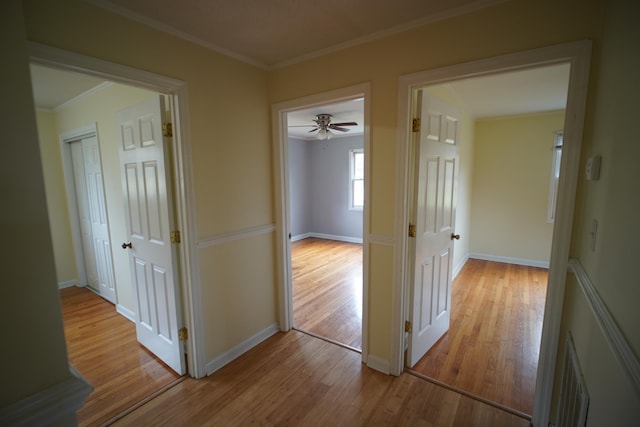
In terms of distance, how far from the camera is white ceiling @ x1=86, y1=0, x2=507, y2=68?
155 centimetres

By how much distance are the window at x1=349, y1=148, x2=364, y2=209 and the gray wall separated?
98mm

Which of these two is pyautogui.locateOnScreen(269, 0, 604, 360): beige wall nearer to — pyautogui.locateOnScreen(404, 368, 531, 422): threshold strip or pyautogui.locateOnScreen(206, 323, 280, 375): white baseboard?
pyautogui.locateOnScreen(404, 368, 531, 422): threshold strip

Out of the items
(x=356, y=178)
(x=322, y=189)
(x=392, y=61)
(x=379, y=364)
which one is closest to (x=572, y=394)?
(x=379, y=364)

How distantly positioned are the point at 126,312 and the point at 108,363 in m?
0.89

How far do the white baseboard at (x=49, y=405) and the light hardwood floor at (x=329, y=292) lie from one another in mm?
2138

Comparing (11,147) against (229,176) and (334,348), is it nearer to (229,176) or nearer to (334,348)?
(229,176)

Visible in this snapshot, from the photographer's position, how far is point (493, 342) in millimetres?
2600

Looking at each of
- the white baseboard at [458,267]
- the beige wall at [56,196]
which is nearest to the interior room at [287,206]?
the beige wall at [56,196]

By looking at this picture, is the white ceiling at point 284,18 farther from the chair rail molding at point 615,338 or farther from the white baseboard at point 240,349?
the white baseboard at point 240,349

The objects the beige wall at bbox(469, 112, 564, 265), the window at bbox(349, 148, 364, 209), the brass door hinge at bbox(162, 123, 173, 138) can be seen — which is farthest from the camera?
the window at bbox(349, 148, 364, 209)

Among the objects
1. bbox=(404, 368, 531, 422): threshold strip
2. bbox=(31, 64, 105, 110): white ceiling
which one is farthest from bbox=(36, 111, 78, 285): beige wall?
bbox=(404, 368, 531, 422): threshold strip

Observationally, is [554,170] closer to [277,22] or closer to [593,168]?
[593,168]

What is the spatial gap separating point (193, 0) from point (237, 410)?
2.45 metres

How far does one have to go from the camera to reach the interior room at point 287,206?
0.75 metres
